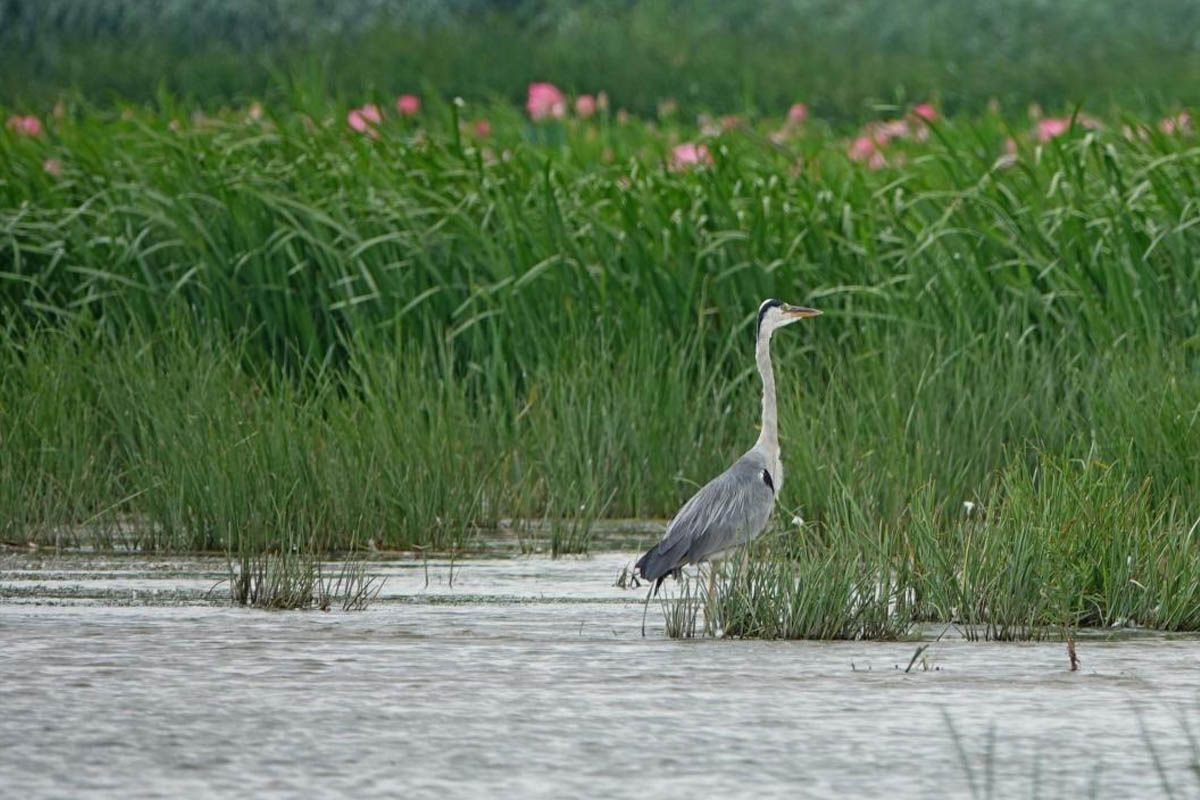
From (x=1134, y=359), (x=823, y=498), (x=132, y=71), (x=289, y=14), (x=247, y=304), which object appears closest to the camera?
(x=823, y=498)

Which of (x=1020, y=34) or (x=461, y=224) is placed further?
(x=1020, y=34)

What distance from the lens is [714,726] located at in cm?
470

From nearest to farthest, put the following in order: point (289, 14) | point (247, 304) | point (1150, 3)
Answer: point (247, 304)
point (289, 14)
point (1150, 3)

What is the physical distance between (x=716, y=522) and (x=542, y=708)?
155 cm

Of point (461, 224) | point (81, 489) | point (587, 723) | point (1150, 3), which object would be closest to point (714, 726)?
point (587, 723)

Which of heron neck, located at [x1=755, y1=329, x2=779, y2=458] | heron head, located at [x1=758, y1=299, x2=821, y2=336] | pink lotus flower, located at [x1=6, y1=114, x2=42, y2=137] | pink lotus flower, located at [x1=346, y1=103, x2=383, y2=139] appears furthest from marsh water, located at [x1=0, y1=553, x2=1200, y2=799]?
pink lotus flower, located at [x1=6, y1=114, x2=42, y2=137]

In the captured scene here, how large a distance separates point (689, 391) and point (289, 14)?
84.9 ft

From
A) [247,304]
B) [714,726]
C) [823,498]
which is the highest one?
[247,304]

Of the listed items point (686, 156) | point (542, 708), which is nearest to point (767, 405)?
point (542, 708)

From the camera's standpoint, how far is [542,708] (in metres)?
4.88

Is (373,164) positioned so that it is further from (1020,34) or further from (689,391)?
(1020,34)

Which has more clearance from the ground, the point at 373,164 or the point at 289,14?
the point at 289,14

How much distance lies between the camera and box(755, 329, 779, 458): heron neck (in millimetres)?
6871

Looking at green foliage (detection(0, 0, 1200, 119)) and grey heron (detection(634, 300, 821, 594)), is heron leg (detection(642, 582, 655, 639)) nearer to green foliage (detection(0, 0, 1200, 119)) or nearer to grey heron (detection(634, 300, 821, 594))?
grey heron (detection(634, 300, 821, 594))
